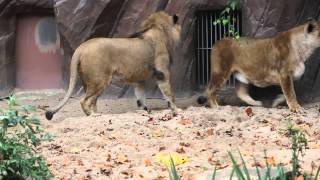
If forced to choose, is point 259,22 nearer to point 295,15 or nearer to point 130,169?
point 295,15

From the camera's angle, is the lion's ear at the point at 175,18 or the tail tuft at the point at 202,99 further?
the tail tuft at the point at 202,99

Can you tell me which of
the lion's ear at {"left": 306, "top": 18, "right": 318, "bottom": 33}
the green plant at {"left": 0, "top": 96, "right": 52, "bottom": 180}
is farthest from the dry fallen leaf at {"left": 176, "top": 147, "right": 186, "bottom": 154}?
the lion's ear at {"left": 306, "top": 18, "right": 318, "bottom": 33}

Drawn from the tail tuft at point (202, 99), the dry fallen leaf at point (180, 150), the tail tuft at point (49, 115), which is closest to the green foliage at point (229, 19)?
the tail tuft at point (202, 99)

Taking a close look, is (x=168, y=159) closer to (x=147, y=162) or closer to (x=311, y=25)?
(x=147, y=162)

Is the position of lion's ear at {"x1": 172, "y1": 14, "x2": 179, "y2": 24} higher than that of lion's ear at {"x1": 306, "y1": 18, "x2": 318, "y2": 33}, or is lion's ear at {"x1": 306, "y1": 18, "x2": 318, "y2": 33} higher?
lion's ear at {"x1": 172, "y1": 14, "x2": 179, "y2": 24}

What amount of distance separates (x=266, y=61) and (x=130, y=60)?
2.08 m

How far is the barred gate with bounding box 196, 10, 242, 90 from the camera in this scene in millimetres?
11453

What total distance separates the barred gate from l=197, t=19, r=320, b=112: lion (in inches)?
40.2

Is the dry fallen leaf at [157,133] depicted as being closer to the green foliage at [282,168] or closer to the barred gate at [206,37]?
the green foliage at [282,168]

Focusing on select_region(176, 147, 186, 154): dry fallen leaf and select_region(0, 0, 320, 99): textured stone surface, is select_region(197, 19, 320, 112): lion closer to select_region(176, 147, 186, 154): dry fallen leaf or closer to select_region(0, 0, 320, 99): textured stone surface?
select_region(0, 0, 320, 99): textured stone surface

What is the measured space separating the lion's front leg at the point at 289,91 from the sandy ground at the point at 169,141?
0.17m

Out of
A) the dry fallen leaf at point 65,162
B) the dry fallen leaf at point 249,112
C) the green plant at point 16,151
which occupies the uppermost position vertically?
the green plant at point 16,151

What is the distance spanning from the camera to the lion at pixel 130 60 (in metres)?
9.34

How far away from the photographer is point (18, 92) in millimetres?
12094
